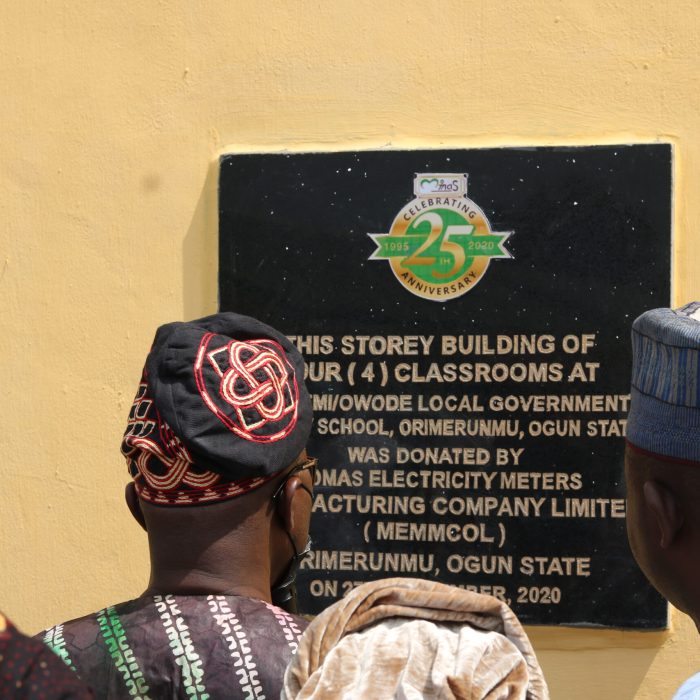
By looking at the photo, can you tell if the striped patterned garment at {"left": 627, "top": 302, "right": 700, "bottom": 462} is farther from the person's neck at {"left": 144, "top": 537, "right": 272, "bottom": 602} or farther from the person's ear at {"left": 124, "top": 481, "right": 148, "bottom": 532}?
the person's ear at {"left": 124, "top": 481, "right": 148, "bottom": 532}

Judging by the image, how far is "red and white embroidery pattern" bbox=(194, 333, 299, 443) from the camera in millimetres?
1747

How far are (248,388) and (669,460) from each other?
0.67 meters

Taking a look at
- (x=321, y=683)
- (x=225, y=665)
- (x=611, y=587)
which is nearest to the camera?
(x=321, y=683)

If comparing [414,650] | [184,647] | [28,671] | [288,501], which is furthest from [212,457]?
[28,671]

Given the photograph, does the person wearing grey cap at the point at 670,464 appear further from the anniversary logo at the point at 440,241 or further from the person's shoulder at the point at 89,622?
the anniversary logo at the point at 440,241

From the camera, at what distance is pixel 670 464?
1.43 meters

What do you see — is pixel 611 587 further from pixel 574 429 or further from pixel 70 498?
pixel 70 498

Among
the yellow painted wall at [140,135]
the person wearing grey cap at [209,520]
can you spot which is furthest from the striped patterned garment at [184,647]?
the yellow painted wall at [140,135]

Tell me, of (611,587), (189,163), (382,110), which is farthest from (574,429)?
(189,163)

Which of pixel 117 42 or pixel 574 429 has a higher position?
pixel 117 42

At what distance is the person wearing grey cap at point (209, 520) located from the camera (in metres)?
1.65

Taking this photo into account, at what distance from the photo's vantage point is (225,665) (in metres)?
1.64

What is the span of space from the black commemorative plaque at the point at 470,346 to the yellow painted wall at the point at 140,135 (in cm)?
10

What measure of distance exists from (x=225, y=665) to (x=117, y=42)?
1.88 meters
